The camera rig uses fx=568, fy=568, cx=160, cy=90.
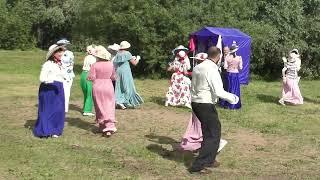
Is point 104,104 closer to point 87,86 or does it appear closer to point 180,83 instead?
point 87,86

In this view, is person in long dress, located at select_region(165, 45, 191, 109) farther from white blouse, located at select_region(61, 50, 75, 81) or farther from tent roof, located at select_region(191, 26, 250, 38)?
tent roof, located at select_region(191, 26, 250, 38)

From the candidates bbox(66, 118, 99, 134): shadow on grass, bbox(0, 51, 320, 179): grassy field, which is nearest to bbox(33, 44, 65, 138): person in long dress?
bbox(0, 51, 320, 179): grassy field

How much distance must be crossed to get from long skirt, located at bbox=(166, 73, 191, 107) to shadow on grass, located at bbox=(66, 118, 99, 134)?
311 cm

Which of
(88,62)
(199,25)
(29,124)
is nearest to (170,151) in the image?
(29,124)

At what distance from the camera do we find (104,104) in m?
10.4

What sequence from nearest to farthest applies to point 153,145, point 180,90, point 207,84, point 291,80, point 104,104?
point 207,84, point 153,145, point 104,104, point 180,90, point 291,80

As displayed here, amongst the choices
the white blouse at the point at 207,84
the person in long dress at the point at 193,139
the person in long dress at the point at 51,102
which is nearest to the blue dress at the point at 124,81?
the person in long dress at the point at 51,102

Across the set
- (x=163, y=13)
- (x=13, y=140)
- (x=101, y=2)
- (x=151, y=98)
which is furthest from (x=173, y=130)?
(x=101, y=2)

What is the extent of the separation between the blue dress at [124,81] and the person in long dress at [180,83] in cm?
105

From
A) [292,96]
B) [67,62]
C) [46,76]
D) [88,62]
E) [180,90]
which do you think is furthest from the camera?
[292,96]

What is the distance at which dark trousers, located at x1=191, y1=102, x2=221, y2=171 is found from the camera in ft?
25.9

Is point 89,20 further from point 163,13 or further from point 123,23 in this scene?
point 163,13

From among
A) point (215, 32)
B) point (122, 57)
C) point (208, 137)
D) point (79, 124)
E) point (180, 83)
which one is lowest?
point (79, 124)

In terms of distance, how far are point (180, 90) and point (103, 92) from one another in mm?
4351
